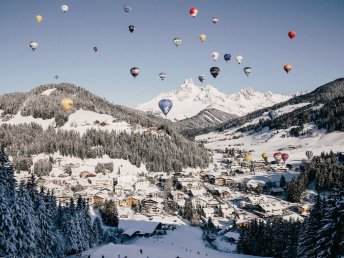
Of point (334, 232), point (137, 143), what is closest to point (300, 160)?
point (137, 143)

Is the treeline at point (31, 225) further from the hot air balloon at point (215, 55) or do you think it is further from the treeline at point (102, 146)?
the treeline at point (102, 146)

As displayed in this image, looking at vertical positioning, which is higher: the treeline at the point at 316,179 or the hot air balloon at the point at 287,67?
the hot air balloon at the point at 287,67

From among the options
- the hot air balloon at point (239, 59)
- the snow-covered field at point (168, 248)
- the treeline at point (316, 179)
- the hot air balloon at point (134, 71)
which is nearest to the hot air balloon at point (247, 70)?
the hot air balloon at point (239, 59)

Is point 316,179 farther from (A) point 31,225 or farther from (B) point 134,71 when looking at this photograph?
(A) point 31,225

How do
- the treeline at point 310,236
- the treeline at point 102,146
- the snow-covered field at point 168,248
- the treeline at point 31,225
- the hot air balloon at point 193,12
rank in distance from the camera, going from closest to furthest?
the treeline at point 310,236 < the treeline at point 31,225 < the snow-covered field at point 168,248 < the hot air balloon at point 193,12 < the treeline at point 102,146

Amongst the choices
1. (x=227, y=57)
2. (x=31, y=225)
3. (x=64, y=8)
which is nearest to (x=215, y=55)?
(x=227, y=57)

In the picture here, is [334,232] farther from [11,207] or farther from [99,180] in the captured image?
[99,180]

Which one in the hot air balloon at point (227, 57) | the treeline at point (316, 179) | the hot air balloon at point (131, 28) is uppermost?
the hot air balloon at point (131, 28)
